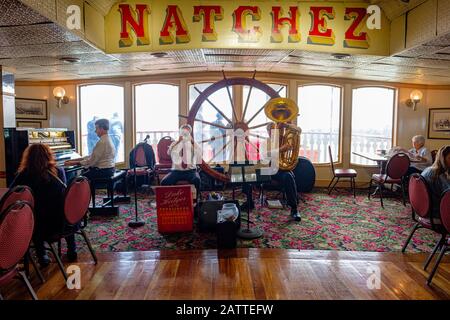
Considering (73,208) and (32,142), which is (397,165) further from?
(32,142)

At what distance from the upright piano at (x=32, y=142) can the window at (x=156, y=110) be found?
1732mm

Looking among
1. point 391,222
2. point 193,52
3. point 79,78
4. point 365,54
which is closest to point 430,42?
point 365,54

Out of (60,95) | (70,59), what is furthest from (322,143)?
(60,95)

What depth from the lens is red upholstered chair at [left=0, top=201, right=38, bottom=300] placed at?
1748mm

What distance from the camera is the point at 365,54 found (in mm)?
4184

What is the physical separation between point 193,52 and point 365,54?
227 cm

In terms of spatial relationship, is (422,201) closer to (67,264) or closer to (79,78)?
(67,264)

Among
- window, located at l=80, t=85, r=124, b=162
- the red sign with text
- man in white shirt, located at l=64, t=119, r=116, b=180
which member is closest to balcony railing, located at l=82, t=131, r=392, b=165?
window, located at l=80, t=85, r=124, b=162

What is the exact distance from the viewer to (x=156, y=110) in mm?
6812

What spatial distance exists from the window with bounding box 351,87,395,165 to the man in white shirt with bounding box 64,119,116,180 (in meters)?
5.04

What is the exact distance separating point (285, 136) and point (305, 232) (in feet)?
3.90

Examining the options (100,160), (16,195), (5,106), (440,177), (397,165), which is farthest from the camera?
(397,165)

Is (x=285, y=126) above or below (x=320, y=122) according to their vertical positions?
below

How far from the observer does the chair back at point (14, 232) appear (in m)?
1.75
